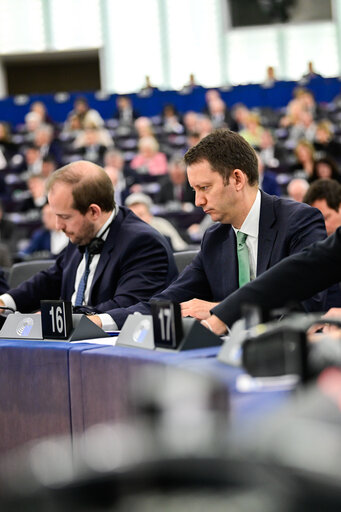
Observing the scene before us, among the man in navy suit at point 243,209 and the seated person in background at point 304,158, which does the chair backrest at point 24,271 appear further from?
the seated person in background at point 304,158

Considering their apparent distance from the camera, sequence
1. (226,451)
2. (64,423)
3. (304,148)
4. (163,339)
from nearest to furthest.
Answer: (226,451)
(163,339)
(64,423)
(304,148)

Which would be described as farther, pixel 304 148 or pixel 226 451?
pixel 304 148

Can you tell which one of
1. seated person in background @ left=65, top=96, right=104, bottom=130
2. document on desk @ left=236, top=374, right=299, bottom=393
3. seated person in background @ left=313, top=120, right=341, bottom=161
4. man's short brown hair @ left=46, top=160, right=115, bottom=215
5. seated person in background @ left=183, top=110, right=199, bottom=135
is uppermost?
seated person in background @ left=65, top=96, right=104, bottom=130

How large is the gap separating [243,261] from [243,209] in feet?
0.63

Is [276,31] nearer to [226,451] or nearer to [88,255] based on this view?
[88,255]

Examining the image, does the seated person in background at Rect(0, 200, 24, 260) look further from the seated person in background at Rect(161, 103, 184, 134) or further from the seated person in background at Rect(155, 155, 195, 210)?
the seated person in background at Rect(161, 103, 184, 134)

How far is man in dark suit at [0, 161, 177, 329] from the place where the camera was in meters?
3.39

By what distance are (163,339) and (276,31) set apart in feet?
54.8

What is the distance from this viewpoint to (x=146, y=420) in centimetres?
84

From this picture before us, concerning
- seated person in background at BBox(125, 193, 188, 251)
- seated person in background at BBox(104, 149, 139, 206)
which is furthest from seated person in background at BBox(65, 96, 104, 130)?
seated person in background at BBox(125, 193, 188, 251)

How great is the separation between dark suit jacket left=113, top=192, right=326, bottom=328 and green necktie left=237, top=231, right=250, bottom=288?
0.02m

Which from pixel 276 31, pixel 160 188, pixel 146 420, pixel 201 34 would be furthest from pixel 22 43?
pixel 146 420

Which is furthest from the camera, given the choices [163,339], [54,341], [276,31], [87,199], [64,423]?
[276,31]

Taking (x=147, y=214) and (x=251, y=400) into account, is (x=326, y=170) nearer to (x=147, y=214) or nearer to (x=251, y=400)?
(x=147, y=214)
